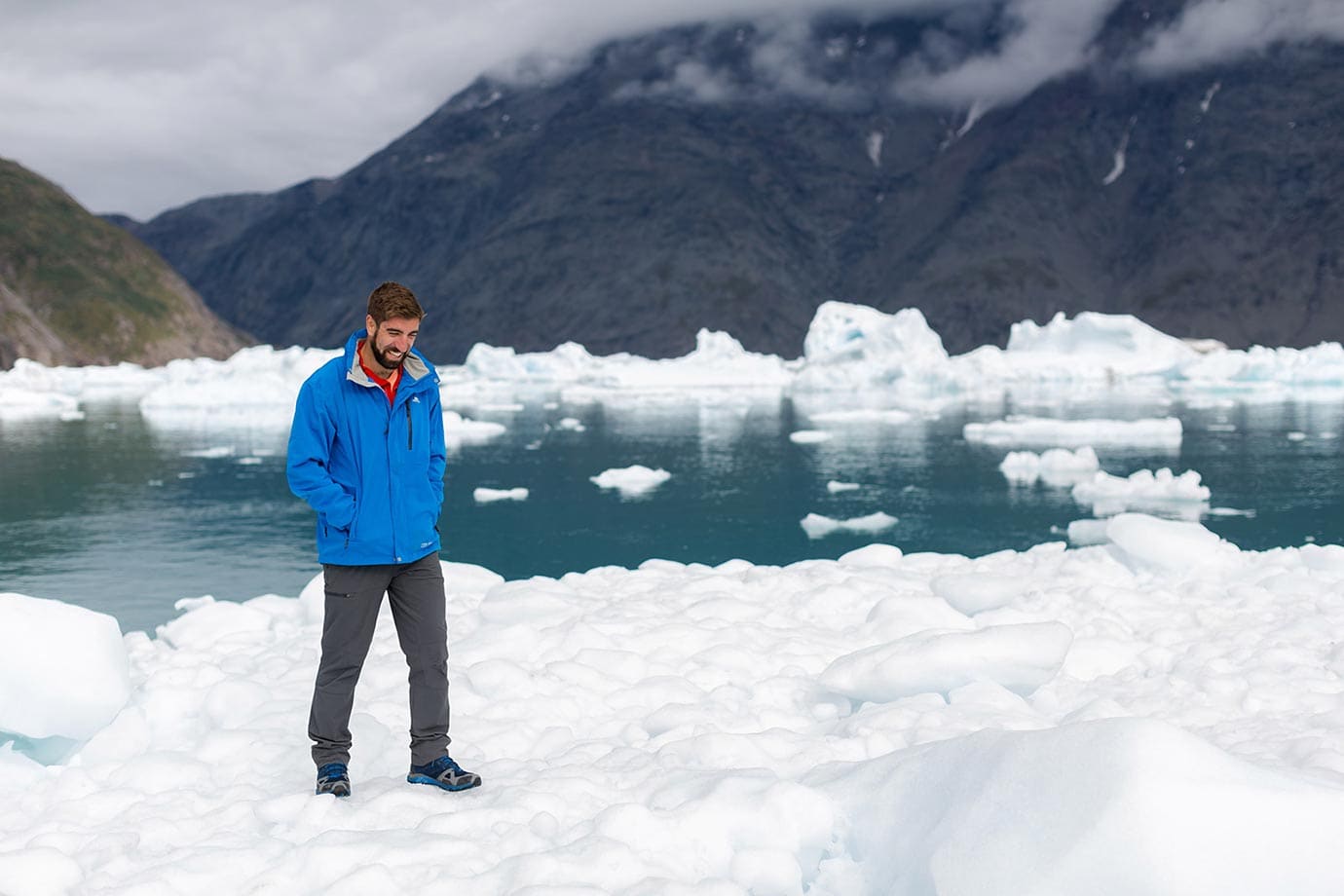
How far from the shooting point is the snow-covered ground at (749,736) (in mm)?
3775

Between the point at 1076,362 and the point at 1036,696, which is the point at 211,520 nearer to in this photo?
the point at 1036,696

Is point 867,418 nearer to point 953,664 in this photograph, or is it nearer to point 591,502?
point 591,502

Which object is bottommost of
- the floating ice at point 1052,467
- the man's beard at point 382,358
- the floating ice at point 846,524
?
the floating ice at point 846,524

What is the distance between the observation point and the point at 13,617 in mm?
6031

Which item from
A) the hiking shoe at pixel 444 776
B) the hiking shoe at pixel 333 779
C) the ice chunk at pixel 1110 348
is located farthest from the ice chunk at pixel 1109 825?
the ice chunk at pixel 1110 348

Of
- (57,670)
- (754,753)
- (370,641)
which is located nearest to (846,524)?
(754,753)

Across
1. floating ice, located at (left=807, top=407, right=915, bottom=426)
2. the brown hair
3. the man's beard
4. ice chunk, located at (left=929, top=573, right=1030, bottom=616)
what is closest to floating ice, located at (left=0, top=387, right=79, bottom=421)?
floating ice, located at (left=807, top=407, right=915, bottom=426)

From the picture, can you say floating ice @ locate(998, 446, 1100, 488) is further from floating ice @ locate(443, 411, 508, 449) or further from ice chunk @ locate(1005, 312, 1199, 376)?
ice chunk @ locate(1005, 312, 1199, 376)

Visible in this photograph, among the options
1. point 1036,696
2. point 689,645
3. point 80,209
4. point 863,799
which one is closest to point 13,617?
point 689,645

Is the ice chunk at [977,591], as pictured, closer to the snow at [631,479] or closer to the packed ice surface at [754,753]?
the packed ice surface at [754,753]

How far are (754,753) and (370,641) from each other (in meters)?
2.01

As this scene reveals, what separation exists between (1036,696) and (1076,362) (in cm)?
7605

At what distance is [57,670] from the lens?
5.71m

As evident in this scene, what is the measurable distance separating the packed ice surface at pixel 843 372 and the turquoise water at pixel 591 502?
15.6m
